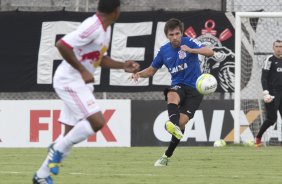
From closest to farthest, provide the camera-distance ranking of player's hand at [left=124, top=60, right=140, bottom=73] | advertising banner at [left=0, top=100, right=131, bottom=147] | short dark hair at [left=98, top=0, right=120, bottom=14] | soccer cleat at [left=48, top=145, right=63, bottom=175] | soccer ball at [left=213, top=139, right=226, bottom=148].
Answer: soccer cleat at [left=48, top=145, right=63, bottom=175] → short dark hair at [left=98, top=0, right=120, bottom=14] → player's hand at [left=124, top=60, right=140, bottom=73] → soccer ball at [left=213, top=139, right=226, bottom=148] → advertising banner at [left=0, top=100, right=131, bottom=147]

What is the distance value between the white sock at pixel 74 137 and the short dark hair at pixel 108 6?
1.33 m

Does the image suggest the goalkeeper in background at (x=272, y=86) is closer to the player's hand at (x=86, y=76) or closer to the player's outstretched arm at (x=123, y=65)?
the player's outstretched arm at (x=123, y=65)

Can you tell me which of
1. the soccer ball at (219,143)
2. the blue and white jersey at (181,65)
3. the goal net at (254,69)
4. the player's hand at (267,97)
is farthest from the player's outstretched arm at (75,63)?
the goal net at (254,69)

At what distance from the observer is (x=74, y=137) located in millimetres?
9336

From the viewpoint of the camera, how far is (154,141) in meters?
20.6

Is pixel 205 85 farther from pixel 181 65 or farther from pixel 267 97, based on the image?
pixel 267 97

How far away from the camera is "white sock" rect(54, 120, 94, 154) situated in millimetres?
9336

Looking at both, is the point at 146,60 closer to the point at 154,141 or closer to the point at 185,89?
the point at 154,141

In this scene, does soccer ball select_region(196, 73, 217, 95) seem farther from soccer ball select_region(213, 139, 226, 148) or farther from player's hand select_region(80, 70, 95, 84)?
soccer ball select_region(213, 139, 226, 148)

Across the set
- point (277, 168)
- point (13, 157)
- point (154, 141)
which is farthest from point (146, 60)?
point (277, 168)

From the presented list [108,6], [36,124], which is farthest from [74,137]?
[36,124]

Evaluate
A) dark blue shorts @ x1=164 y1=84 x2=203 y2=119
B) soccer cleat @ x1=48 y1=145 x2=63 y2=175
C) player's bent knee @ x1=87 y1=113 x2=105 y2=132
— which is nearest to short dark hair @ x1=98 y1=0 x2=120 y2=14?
player's bent knee @ x1=87 y1=113 x2=105 y2=132

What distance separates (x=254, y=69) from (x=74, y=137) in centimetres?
1225

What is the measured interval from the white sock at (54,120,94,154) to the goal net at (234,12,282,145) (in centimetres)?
1160
